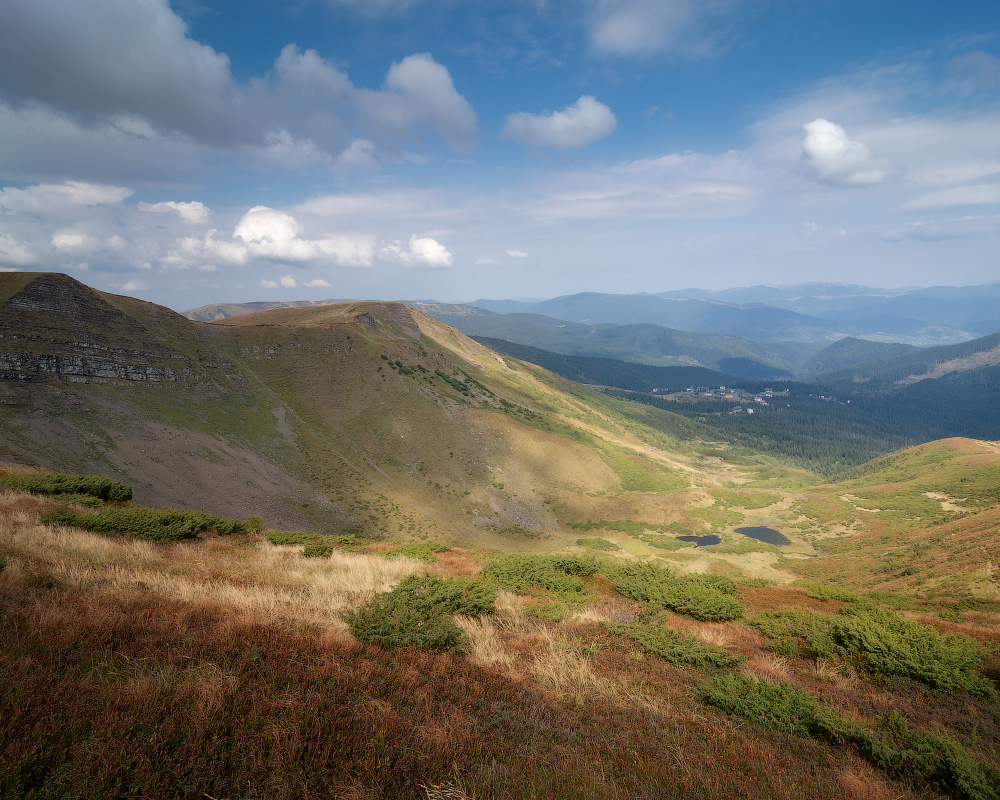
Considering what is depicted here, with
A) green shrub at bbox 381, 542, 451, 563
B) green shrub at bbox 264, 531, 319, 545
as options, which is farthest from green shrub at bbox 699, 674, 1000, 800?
green shrub at bbox 264, 531, 319, 545

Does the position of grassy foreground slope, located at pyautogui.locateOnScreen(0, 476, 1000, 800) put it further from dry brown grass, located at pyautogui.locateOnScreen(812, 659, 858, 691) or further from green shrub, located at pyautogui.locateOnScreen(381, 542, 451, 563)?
green shrub, located at pyautogui.locateOnScreen(381, 542, 451, 563)

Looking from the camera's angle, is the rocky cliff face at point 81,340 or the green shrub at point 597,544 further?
the green shrub at point 597,544

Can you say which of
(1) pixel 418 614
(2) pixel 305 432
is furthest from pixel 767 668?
(2) pixel 305 432

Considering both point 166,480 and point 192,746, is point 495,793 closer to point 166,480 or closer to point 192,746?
point 192,746

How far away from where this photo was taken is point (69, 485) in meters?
18.7

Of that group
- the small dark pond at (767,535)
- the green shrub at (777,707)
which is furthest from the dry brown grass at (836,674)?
the small dark pond at (767,535)

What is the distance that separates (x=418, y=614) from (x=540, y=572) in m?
7.28

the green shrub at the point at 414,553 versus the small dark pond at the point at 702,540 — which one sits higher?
the green shrub at the point at 414,553

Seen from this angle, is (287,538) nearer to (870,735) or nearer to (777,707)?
(777,707)

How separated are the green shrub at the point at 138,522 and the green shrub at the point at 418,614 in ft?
34.1

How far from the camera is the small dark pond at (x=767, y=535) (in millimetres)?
79250

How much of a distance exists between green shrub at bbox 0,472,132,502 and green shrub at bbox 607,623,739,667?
2222 cm

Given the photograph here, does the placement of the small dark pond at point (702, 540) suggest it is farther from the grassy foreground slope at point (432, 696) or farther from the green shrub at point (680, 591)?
the grassy foreground slope at point (432, 696)

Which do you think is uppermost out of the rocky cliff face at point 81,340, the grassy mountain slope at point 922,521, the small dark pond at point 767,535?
the rocky cliff face at point 81,340
